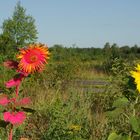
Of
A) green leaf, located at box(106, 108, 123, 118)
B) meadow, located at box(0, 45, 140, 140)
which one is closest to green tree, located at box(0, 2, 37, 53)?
meadow, located at box(0, 45, 140, 140)

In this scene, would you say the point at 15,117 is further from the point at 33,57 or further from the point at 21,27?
the point at 21,27

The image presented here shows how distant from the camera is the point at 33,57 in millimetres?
2525

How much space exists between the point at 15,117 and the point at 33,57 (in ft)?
1.06

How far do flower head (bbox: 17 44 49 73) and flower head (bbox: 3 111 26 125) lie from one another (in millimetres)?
234

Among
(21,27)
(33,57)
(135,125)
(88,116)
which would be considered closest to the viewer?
(33,57)

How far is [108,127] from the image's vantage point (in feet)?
21.0

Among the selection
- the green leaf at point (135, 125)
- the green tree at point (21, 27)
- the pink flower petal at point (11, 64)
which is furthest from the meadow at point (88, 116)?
the green tree at point (21, 27)

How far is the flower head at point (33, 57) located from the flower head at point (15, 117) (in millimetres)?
234

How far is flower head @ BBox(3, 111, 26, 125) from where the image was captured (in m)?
2.50

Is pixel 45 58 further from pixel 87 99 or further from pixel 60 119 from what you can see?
pixel 87 99

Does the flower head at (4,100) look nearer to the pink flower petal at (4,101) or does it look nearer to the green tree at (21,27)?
the pink flower petal at (4,101)

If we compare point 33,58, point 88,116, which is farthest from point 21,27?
point 33,58

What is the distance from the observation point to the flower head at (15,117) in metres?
2.50

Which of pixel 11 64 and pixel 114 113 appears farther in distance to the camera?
pixel 114 113
